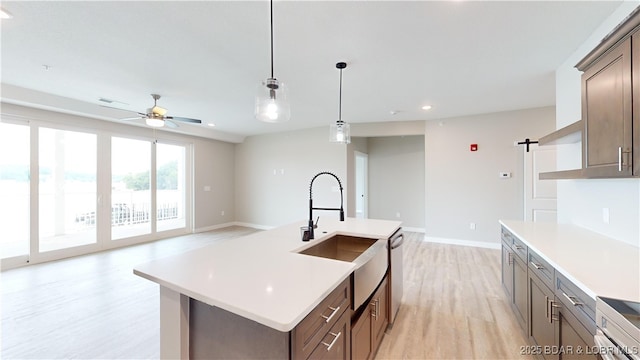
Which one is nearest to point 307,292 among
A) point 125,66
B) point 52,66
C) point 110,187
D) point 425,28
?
point 425,28

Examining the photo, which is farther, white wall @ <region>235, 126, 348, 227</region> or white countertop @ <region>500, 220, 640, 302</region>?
white wall @ <region>235, 126, 348, 227</region>

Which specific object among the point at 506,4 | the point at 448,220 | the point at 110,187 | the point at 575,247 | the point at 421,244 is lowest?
the point at 421,244

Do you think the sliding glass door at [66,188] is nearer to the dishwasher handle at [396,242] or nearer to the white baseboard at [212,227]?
the white baseboard at [212,227]

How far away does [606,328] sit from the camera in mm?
980

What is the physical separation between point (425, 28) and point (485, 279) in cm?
323

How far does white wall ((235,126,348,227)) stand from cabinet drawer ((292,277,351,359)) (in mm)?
4384

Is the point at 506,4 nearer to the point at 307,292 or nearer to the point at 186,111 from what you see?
the point at 307,292

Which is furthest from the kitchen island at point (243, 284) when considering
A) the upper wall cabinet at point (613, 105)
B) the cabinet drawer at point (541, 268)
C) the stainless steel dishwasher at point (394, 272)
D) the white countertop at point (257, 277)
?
the upper wall cabinet at point (613, 105)

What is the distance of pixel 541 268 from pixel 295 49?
263 centimetres

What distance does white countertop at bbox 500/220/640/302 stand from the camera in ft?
3.58

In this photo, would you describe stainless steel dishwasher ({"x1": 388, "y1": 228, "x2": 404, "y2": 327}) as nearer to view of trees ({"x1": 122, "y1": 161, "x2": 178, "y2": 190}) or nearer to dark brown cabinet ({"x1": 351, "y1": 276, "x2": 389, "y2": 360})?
dark brown cabinet ({"x1": 351, "y1": 276, "x2": 389, "y2": 360})

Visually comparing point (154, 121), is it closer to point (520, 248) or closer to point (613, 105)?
point (520, 248)

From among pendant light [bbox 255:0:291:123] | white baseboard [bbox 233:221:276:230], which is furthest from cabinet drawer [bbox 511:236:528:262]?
white baseboard [bbox 233:221:276:230]

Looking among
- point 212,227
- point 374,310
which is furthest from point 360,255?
point 212,227
